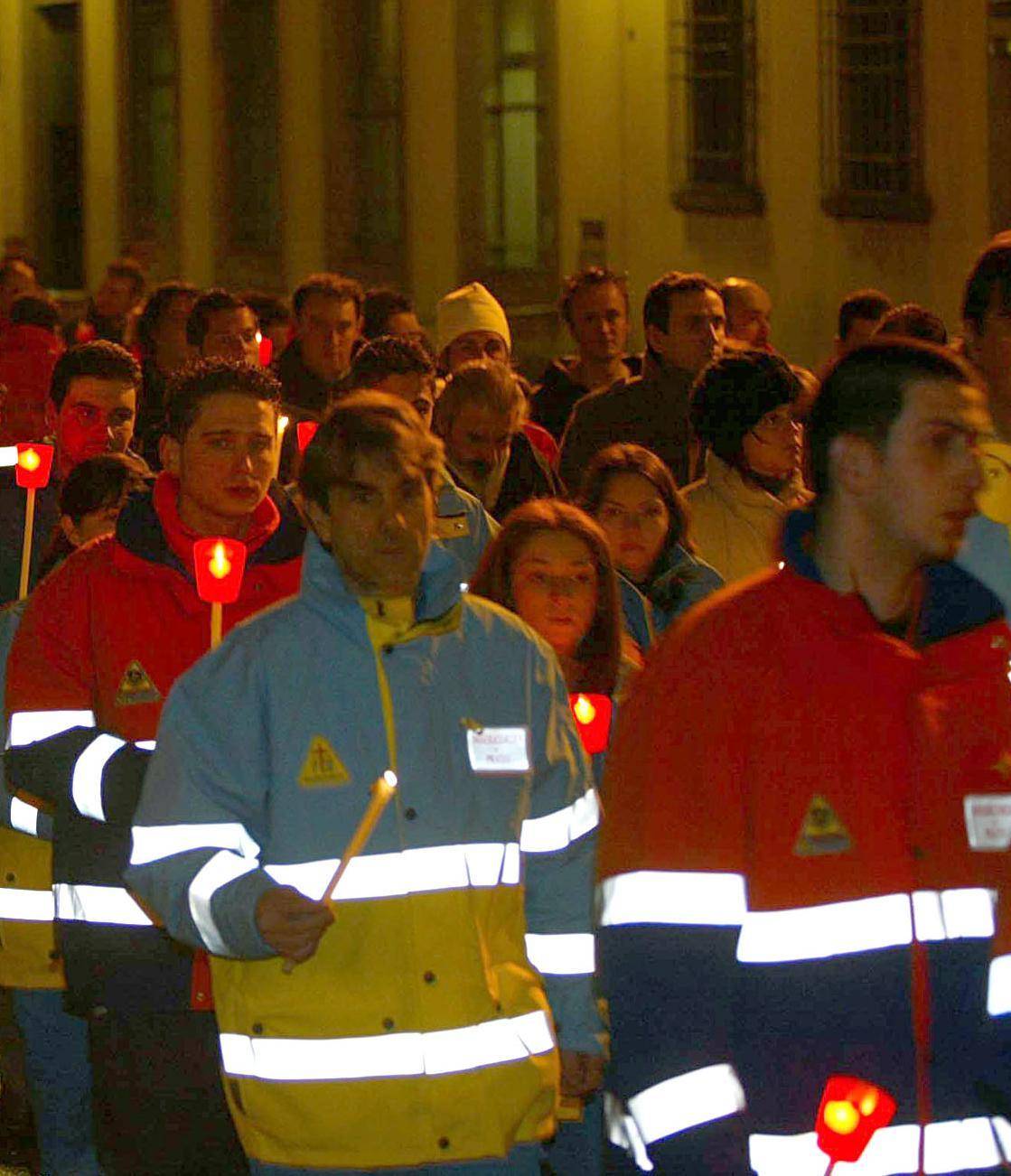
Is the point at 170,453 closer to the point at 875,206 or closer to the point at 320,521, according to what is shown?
the point at 320,521

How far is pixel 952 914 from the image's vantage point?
3.58m

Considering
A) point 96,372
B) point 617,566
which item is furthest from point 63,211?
point 617,566

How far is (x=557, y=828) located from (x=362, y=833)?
570 mm

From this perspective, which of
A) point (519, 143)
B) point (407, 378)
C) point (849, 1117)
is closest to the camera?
point (849, 1117)

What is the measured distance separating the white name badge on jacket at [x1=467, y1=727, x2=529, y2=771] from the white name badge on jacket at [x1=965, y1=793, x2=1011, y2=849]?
1.14m

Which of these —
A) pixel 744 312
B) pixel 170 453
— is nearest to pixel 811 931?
pixel 170 453

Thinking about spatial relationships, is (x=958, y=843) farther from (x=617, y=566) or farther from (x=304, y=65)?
(x=304, y=65)

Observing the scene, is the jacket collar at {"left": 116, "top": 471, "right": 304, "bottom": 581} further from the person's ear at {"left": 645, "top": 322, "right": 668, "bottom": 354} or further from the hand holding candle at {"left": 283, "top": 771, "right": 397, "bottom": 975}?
the person's ear at {"left": 645, "top": 322, "right": 668, "bottom": 354}

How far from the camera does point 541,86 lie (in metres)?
20.0

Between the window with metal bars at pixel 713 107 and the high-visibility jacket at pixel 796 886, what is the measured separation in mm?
15209

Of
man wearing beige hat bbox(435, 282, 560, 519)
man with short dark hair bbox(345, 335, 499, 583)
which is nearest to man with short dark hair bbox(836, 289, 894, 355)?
man wearing beige hat bbox(435, 282, 560, 519)

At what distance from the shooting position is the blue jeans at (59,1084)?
699 cm

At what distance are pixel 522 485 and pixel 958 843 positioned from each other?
5199mm

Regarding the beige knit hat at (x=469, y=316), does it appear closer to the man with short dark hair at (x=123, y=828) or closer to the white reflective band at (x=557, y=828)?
the man with short dark hair at (x=123, y=828)
